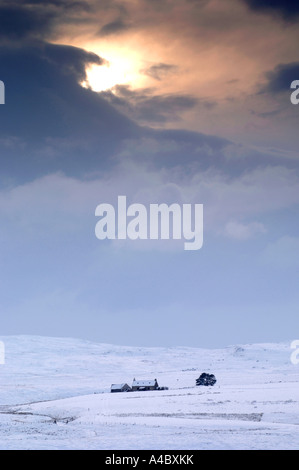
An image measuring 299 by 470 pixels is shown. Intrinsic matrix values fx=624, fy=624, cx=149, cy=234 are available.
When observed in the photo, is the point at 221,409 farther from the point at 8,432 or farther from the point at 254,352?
the point at 254,352

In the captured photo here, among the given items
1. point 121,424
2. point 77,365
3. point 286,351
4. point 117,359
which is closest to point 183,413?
point 121,424

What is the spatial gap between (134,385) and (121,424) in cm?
4380

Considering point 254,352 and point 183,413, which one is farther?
point 254,352

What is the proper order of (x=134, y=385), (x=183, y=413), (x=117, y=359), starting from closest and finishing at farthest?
(x=183, y=413) → (x=134, y=385) → (x=117, y=359)

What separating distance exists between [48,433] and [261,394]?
107 ft

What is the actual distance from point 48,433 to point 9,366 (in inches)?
4216

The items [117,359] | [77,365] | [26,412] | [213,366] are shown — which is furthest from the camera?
[117,359]

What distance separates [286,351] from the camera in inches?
7101

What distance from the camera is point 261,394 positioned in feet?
223
